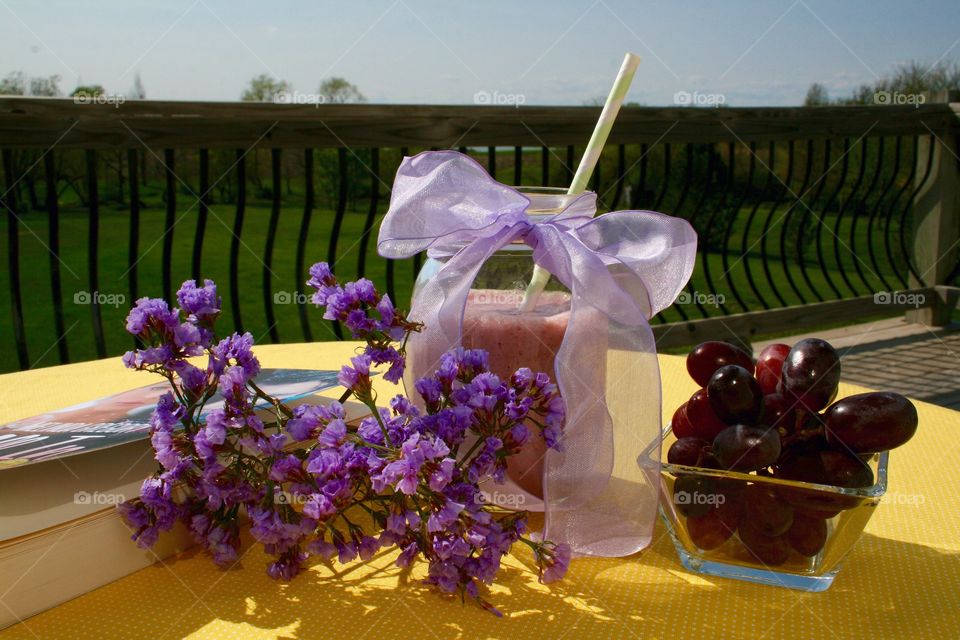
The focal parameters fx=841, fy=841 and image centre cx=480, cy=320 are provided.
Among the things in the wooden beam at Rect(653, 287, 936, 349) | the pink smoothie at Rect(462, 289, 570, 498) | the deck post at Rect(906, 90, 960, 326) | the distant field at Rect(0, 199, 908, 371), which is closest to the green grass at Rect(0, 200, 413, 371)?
the distant field at Rect(0, 199, 908, 371)

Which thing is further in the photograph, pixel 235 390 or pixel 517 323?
pixel 517 323

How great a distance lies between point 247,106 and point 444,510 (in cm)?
275

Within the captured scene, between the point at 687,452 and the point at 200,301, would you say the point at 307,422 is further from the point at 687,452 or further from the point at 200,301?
the point at 687,452

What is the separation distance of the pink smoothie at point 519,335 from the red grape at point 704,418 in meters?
0.17

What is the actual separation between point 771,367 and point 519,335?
0.86ft

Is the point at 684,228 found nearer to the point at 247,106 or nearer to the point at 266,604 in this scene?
→ the point at 266,604

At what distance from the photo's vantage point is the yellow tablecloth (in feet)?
2.19

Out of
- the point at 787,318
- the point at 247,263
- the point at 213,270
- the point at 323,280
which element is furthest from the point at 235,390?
the point at 247,263

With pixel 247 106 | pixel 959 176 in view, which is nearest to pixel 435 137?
pixel 247 106

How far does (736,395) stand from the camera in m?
0.73

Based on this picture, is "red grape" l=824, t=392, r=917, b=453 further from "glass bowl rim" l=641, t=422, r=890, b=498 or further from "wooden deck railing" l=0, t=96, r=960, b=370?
"wooden deck railing" l=0, t=96, r=960, b=370

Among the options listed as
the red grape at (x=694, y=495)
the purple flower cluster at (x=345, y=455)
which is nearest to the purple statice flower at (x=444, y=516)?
the purple flower cluster at (x=345, y=455)

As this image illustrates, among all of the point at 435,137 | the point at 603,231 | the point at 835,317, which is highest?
the point at 435,137

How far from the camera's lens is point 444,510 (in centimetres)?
65
